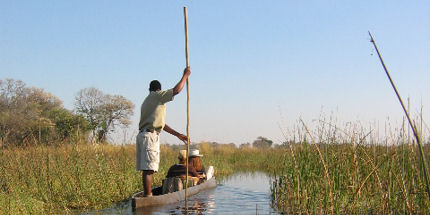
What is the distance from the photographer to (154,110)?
8320 mm

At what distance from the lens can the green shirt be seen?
829 centimetres

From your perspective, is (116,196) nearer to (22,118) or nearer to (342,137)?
(342,137)

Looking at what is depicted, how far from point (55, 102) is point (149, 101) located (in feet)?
153

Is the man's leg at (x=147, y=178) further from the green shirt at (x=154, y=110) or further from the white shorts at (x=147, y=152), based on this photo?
the green shirt at (x=154, y=110)

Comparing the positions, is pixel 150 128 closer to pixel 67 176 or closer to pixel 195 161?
pixel 67 176

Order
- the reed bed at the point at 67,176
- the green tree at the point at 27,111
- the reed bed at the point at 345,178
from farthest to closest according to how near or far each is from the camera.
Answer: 1. the green tree at the point at 27,111
2. the reed bed at the point at 67,176
3. the reed bed at the point at 345,178

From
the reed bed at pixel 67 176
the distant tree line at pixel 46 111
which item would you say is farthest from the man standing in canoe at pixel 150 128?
the distant tree line at pixel 46 111

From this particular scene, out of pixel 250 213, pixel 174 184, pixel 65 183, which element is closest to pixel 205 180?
pixel 174 184

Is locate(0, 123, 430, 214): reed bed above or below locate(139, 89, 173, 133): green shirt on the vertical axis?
below

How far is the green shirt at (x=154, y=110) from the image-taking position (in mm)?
8289

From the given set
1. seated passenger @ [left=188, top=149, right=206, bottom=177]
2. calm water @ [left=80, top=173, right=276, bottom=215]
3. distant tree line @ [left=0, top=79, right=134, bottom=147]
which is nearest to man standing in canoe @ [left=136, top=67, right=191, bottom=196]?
calm water @ [left=80, top=173, right=276, bottom=215]

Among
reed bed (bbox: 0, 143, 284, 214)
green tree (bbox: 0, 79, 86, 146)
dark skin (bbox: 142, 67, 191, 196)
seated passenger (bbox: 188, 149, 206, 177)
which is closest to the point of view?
dark skin (bbox: 142, 67, 191, 196)

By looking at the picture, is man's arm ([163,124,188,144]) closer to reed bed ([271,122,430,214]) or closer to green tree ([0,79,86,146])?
reed bed ([271,122,430,214])

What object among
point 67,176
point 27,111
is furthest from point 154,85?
point 27,111
